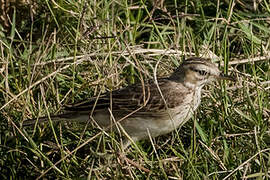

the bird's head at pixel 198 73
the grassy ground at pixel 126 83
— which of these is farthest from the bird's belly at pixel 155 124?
the bird's head at pixel 198 73

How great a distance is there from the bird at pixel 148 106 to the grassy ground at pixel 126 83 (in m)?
0.16

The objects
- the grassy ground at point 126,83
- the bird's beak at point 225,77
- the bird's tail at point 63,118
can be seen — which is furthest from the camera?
the bird's beak at point 225,77

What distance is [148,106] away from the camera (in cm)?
643

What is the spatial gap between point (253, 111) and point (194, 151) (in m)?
0.78

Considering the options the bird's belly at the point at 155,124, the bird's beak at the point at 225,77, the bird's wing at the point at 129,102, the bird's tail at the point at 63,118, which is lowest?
the bird's belly at the point at 155,124

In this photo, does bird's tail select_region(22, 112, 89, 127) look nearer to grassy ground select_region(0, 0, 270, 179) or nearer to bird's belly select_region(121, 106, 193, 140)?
grassy ground select_region(0, 0, 270, 179)

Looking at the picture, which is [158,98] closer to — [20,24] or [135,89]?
[135,89]

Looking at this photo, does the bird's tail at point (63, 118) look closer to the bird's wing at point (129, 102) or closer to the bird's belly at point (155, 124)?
the bird's wing at point (129, 102)

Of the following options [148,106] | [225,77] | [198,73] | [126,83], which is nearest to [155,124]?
[148,106]

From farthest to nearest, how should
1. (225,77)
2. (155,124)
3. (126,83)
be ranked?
(126,83), (225,77), (155,124)

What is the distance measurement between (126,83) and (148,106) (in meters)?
0.86

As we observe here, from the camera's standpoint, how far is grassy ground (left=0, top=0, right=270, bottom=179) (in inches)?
233

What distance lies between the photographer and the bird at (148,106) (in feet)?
20.9

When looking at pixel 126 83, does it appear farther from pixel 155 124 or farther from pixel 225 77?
pixel 225 77
